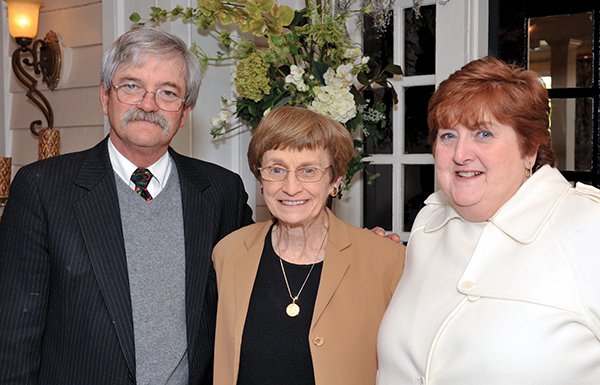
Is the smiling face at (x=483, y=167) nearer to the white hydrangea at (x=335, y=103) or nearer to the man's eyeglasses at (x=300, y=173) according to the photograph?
the man's eyeglasses at (x=300, y=173)

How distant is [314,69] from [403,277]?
993 mm

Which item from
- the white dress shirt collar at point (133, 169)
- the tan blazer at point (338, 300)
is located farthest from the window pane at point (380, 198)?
the white dress shirt collar at point (133, 169)

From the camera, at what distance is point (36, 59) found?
12.3 feet

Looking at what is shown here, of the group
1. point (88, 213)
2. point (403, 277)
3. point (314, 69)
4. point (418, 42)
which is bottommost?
point (403, 277)

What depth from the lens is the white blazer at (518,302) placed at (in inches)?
49.4

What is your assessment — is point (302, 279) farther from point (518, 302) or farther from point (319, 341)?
point (518, 302)

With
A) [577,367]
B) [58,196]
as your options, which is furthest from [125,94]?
[577,367]

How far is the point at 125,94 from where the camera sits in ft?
6.12

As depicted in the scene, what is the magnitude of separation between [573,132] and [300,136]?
4.57 ft

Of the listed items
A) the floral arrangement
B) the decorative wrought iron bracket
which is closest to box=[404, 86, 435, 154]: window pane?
the floral arrangement

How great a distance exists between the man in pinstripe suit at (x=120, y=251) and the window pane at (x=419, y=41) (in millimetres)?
1291

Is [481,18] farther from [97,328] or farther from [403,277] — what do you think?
Answer: [97,328]

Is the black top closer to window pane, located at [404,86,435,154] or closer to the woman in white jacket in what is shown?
the woman in white jacket

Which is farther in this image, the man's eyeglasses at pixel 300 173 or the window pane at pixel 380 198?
the window pane at pixel 380 198
